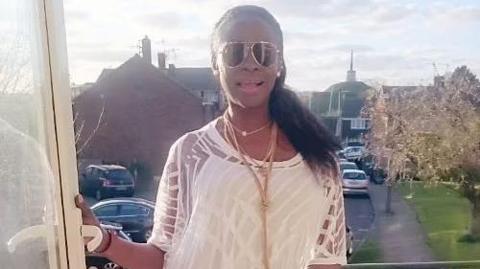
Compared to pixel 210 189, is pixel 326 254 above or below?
below

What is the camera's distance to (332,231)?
92cm

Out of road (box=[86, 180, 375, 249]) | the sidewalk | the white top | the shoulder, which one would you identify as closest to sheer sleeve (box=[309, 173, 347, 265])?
the white top

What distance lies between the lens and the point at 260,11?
0.85m

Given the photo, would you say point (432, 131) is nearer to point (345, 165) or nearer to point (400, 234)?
point (400, 234)

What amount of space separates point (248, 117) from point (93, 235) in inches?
11.6

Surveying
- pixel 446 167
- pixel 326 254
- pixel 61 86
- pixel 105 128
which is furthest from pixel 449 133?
pixel 61 86

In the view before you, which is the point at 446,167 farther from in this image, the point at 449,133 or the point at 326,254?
the point at 326,254

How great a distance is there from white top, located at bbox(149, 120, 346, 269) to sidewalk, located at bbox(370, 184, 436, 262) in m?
2.89

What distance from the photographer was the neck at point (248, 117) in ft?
2.91

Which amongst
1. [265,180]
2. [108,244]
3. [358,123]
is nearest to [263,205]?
[265,180]

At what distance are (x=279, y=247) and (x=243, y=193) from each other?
10cm

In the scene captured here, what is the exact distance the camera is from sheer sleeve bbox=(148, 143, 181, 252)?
35.4 inches

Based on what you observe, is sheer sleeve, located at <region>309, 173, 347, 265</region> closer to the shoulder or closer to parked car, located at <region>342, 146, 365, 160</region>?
the shoulder

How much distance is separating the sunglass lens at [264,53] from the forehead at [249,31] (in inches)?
0.4
